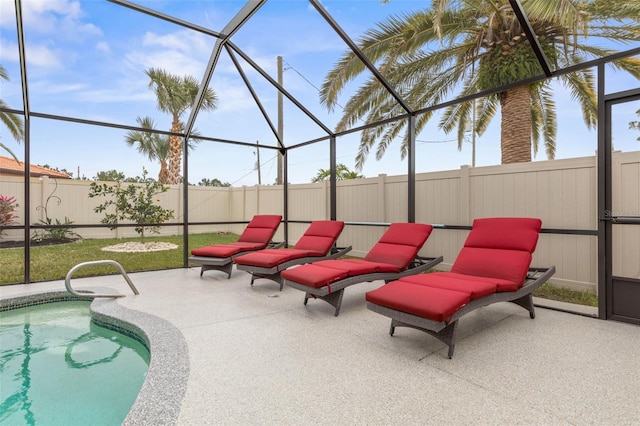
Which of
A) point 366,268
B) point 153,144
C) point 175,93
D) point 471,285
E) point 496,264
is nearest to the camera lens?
point 471,285

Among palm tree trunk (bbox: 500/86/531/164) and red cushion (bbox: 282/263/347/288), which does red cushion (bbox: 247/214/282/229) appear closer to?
red cushion (bbox: 282/263/347/288)

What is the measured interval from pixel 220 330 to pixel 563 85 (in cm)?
754

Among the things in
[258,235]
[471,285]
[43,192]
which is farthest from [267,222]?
[43,192]

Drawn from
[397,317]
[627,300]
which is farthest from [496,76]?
[397,317]

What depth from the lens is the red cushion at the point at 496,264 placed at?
11.4 feet

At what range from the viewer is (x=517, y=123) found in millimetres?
6168

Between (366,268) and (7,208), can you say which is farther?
(7,208)

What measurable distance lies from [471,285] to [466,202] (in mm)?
3185

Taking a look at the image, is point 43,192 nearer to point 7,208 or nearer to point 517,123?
point 7,208

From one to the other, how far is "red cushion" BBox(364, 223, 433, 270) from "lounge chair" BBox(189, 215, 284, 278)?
7.50 ft

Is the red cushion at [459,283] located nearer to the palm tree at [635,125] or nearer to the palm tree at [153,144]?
the palm tree at [635,125]

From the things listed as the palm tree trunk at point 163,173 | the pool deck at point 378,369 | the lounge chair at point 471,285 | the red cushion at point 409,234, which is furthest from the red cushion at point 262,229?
the palm tree trunk at point 163,173

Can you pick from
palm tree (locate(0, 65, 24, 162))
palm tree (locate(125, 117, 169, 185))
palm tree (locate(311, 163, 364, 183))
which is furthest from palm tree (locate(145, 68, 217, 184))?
palm tree (locate(311, 163, 364, 183))

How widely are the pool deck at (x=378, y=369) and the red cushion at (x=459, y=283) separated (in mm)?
456
